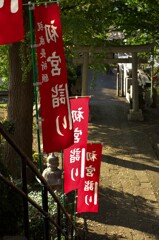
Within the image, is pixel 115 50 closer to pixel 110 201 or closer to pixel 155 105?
pixel 155 105

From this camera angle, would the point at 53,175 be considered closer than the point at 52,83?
No

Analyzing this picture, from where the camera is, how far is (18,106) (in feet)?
34.9

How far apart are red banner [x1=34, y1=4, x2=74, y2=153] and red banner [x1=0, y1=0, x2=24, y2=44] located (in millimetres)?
545

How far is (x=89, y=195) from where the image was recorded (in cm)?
819

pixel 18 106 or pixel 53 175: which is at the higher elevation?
pixel 18 106

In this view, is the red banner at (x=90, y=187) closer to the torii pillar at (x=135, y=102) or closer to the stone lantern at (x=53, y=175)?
the stone lantern at (x=53, y=175)

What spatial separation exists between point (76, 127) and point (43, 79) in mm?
2031

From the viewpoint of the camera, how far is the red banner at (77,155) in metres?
7.76

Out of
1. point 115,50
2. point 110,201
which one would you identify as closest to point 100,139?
point 115,50

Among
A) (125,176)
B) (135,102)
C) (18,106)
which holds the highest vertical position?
(18,106)

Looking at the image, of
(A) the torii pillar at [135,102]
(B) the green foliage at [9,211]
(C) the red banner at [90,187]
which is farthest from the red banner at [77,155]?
(A) the torii pillar at [135,102]

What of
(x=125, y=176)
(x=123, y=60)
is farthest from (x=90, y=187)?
(x=123, y=60)

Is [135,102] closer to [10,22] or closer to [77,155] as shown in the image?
[77,155]

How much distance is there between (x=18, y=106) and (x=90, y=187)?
355cm
